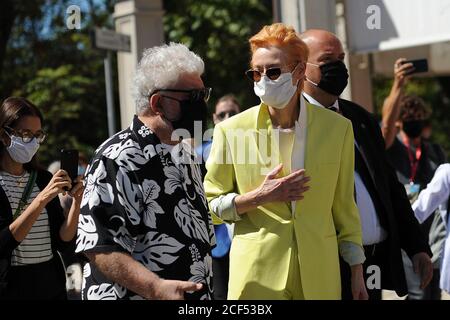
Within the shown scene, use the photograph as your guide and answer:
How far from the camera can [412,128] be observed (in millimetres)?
8570

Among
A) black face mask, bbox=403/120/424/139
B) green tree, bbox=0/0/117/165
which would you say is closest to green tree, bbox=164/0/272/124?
green tree, bbox=0/0/117/165

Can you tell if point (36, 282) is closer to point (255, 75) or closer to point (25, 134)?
point (25, 134)

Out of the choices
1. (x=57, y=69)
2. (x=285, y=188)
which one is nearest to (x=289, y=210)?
(x=285, y=188)

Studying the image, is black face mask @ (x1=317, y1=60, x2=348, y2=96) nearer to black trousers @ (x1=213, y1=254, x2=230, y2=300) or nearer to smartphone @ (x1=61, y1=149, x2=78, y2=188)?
smartphone @ (x1=61, y1=149, x2=78, y2=188)

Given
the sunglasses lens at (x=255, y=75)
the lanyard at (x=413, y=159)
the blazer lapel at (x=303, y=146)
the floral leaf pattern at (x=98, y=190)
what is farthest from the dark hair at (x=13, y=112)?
the lanyard at (x=413, y=159)

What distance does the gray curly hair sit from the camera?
371cm

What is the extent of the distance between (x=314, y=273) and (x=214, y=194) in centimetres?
57

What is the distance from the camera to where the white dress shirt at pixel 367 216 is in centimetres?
462

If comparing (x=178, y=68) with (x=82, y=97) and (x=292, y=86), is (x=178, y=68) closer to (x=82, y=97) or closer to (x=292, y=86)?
(x=292, y=86)

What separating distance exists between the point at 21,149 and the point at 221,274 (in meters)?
1.63

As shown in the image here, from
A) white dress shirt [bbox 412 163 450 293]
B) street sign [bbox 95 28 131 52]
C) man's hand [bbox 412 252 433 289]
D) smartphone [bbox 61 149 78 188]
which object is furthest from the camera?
street sign [bbox 95 28 131 52]

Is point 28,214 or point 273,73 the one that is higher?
point 273,73

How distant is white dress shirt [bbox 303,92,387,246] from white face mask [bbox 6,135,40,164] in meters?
1.44

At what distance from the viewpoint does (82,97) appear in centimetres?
1989
